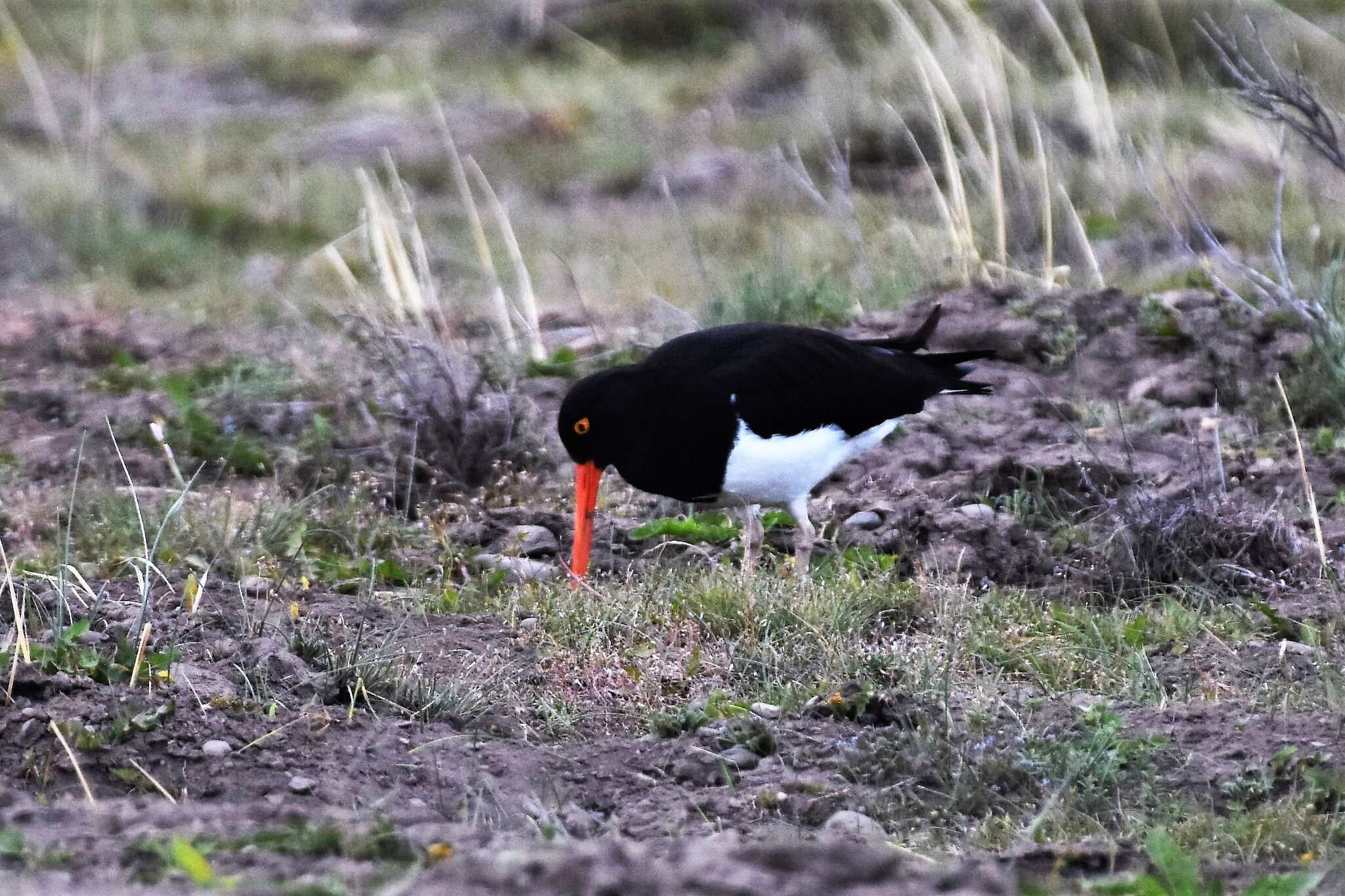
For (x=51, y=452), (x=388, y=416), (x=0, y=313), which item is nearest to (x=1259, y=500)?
(x=388, y=416)

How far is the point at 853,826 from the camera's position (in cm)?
370

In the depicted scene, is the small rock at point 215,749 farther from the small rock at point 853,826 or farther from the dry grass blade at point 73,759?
the small rock at point 853,826

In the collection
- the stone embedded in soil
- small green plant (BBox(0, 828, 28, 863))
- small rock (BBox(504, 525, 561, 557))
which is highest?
small green plant (BBox(0, 828, 28, 863))

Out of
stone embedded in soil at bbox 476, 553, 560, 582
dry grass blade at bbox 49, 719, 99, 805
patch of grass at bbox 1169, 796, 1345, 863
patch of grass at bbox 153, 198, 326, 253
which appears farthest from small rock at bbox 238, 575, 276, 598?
patch of grass at bbox 153, 198, 326, 253

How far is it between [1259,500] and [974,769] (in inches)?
99.8

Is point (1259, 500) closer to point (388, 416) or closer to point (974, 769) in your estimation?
point (974, 769)

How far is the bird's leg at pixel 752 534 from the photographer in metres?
5.38

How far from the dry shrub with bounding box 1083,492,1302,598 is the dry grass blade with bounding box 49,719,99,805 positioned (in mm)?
3164

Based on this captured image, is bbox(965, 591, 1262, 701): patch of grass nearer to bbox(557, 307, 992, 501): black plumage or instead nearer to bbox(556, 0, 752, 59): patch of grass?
bbox(557, 307, 992, 501): black plumage

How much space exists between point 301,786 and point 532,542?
2163 millimetres

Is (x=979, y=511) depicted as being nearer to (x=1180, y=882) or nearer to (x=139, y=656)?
(x=1180, y=882)

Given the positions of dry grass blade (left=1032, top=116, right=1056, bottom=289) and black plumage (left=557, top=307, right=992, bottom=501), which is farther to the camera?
A: dry grass blade (left=1032, top=116, right=1056, bottom=289)

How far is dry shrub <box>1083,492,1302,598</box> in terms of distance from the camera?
523cm

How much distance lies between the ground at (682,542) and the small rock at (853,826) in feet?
0.06
